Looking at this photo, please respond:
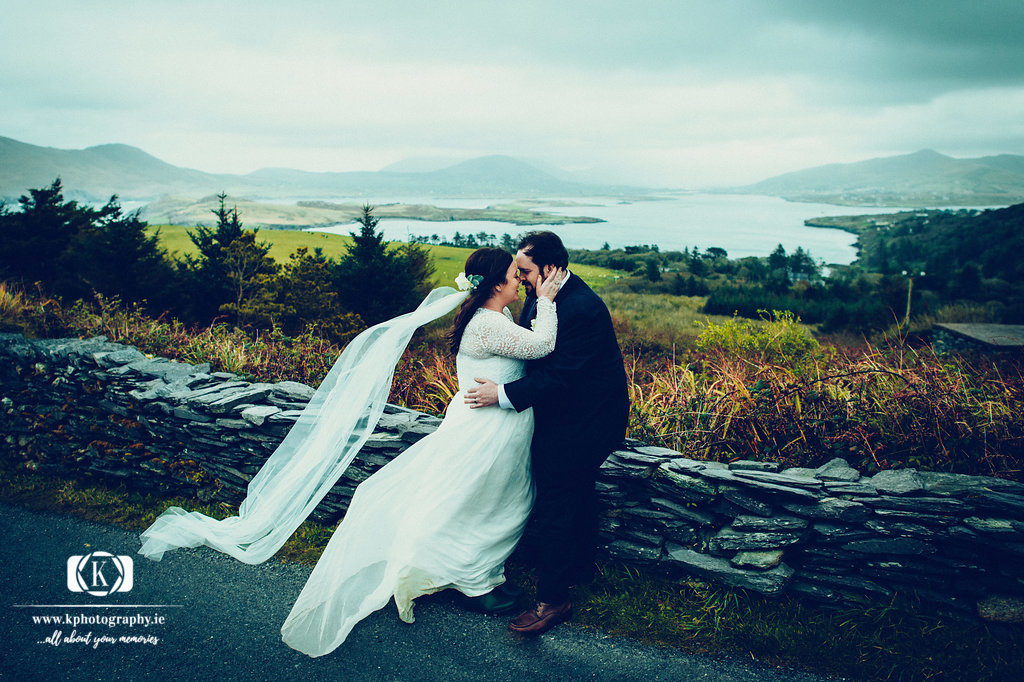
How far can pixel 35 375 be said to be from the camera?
5.76 m

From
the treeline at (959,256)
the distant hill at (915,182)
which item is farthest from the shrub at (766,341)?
the distant hill at (915,182)

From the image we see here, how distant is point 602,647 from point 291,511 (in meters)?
2.40

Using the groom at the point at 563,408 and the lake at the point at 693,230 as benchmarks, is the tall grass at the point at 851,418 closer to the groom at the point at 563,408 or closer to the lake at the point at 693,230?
the groom at the point at 563,408

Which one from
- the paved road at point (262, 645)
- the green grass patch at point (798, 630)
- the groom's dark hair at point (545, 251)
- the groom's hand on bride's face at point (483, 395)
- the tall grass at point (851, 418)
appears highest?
the groom's dark hair at point (545, 251)

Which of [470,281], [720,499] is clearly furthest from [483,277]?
[720,499]

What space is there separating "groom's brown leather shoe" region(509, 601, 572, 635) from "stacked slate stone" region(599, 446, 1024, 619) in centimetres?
68

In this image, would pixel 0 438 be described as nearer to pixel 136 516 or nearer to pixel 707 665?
pixel 136 516

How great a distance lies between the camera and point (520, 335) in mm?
3303

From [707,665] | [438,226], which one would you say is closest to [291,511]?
[707,665]

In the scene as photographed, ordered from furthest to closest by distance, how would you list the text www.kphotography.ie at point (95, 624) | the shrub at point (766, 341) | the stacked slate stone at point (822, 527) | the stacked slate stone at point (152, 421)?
1. the shrub at point (766, 341)
2. the stacked slate stone at point (152, 421)
3. the text www.kphotography.ie at point (95, 624)
4. the stacked slate stone at point (822, 527)

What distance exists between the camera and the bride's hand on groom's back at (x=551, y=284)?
336cm

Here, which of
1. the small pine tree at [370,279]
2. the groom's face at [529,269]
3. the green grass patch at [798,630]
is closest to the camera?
the green grass patch at [798,630]

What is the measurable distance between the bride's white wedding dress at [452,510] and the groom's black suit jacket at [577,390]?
0.13 metres

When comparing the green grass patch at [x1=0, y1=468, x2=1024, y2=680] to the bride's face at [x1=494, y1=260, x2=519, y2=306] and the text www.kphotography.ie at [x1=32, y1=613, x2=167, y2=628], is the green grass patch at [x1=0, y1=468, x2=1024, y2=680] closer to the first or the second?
the bride's face at [x1=494, y1=260, x2=519, y2=306]
